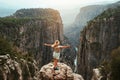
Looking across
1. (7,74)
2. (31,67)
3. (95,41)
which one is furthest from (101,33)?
(7,74)

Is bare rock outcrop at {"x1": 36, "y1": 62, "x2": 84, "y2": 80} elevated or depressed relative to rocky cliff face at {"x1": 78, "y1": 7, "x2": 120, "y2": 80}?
elevated

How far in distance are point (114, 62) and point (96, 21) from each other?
322 ft

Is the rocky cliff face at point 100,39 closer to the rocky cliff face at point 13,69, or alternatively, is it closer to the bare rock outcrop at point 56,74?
the rocky cliff face at point 13,69

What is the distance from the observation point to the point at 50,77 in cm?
5378

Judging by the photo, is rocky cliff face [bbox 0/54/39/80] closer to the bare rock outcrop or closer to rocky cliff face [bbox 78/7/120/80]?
the bare rock outcrop

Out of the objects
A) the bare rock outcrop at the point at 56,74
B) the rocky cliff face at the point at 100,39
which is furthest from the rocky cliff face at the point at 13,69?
the rocky cliff face at the point at 100,39

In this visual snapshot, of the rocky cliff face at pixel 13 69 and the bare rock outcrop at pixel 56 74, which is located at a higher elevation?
the bare rock outcrop at pixel 56 74

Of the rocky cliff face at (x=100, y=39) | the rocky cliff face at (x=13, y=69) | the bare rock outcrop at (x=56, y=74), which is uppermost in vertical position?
the bare rock outcrop at (x=56, y=74)

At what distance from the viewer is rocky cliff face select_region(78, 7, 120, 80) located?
150 meters

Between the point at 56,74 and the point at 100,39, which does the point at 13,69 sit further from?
the point at 100,39

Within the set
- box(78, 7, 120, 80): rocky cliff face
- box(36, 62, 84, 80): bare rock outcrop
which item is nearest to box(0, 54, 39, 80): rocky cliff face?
box(36, 62, 84, 80): bare rock outcrop

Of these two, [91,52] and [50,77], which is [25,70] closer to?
[50,77]

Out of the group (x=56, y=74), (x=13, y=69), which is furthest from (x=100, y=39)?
(x=56, y=74)

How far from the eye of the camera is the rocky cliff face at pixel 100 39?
150250mm
